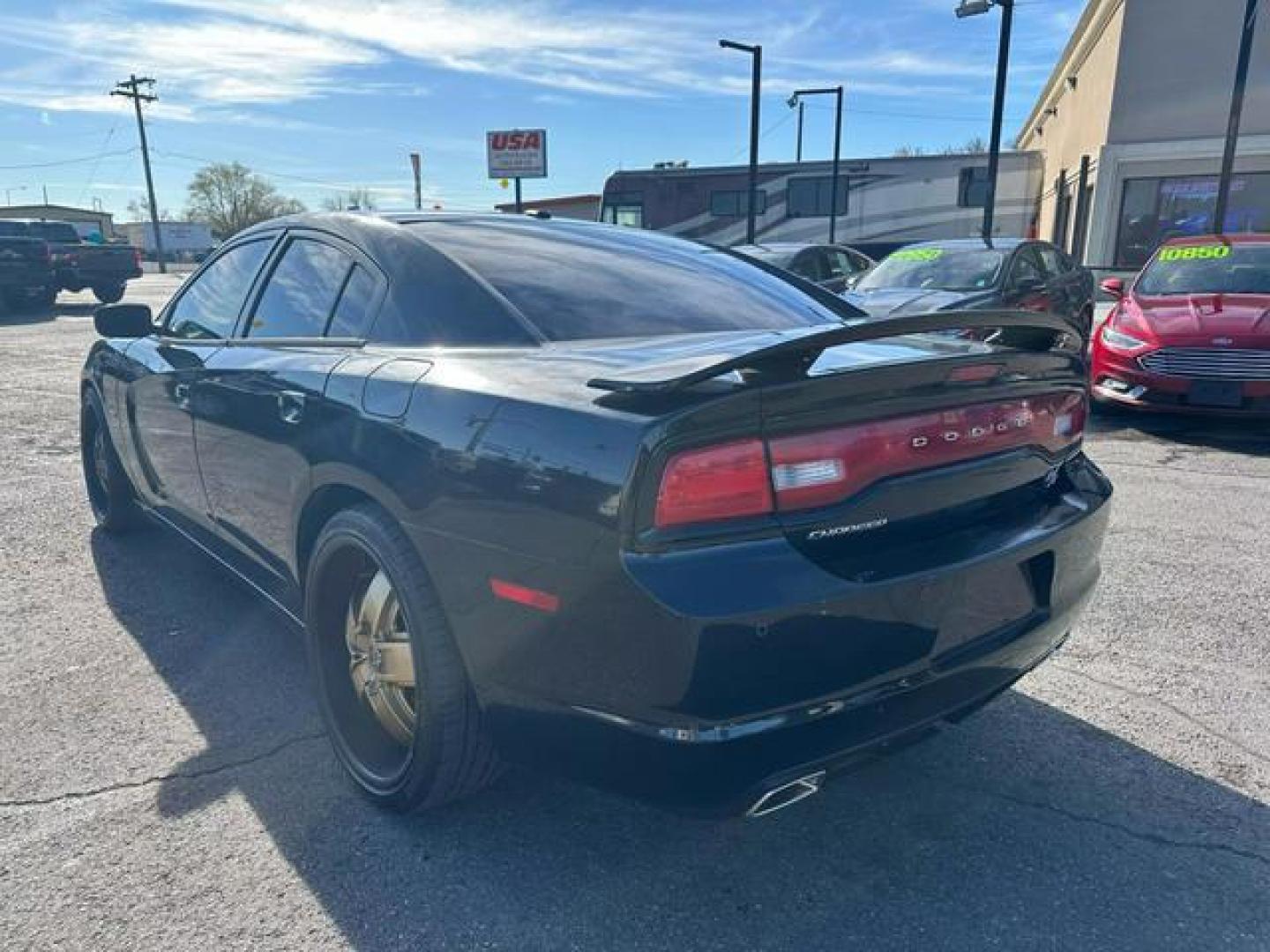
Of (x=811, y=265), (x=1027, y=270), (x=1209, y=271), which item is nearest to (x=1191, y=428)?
(x=1209, y=271)

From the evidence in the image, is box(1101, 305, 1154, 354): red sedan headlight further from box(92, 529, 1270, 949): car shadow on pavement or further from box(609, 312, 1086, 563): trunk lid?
box(609, 312, 1086, 563): trunk lid

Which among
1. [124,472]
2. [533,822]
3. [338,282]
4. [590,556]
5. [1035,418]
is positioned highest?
[338,282]

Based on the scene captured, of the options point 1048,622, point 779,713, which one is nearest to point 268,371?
point 779,713

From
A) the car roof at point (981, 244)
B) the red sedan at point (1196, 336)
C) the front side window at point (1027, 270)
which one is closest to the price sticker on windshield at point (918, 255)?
the car roof at point (981, 244)

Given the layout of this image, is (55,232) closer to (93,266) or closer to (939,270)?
(93,266)

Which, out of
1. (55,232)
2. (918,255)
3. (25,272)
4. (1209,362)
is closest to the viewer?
(1209,362)

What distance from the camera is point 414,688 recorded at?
86.4 inches

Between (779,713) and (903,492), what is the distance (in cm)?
54

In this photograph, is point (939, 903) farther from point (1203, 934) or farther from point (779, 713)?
point (779, 713)

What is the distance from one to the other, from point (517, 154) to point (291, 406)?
2971cm

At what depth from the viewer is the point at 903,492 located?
6.01 ft

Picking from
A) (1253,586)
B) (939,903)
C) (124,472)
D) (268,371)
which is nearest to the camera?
(939,903)

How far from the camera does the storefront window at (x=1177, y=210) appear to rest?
19.0 metres

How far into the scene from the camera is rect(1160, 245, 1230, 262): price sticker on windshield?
7617mm
